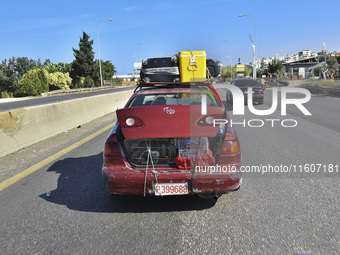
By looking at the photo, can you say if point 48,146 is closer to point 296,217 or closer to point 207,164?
point 207,164

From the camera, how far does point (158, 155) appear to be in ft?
12.2

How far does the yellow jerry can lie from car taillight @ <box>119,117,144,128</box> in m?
5.47

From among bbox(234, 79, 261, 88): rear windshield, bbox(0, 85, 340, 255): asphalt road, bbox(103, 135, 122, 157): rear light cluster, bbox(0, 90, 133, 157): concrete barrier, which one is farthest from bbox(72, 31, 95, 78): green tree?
bbox(103, 135, 122, 157): rear light cluster

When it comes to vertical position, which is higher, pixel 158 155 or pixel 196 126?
pixel 196 126

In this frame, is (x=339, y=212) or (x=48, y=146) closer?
(x=339, y=212)

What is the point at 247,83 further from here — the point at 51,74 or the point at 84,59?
the point at 84,59

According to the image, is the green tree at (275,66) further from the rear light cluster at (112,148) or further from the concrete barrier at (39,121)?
the rear light cluster at (112,148)

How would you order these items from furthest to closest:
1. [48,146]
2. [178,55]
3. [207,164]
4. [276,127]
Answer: [276,127] < [178,55] < [48,146] < [207,164]

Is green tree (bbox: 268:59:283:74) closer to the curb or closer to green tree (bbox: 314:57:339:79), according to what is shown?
green tree (bbox: 314:57:339:79)

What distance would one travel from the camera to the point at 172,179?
3504 millimetres

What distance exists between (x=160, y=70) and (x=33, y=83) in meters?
41.5

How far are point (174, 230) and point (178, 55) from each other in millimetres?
6440

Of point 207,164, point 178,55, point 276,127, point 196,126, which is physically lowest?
point 276,127

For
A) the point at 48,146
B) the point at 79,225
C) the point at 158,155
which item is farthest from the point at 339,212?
the point at 48,146
